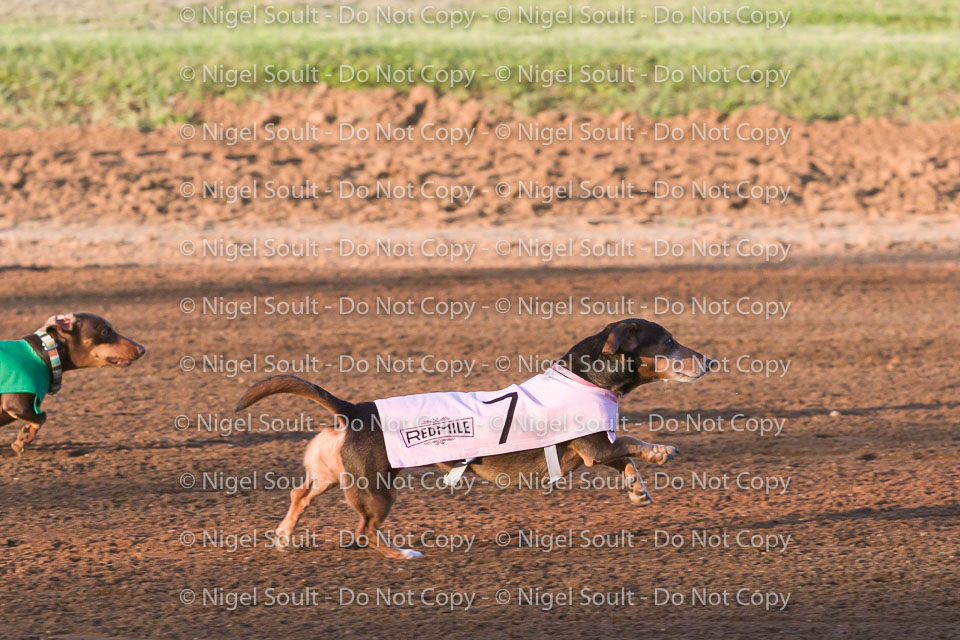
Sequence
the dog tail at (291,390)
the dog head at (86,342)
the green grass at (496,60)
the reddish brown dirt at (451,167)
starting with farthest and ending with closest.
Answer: the green grass at (496,60) → the reddish brown dirt at (451,167) → the dog head at (86,342) → the dog tail at (291,390)

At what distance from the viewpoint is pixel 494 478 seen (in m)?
6.64

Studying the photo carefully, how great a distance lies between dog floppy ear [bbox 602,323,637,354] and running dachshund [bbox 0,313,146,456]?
3.67 meters

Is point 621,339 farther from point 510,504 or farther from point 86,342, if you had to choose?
point 86,342

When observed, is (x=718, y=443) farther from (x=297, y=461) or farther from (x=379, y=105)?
(x=379, y=105)

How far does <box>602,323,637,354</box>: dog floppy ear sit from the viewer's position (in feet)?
21.2

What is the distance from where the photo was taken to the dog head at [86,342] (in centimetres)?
836

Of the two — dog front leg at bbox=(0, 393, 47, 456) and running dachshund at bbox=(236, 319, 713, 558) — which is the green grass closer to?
dog front leg at bbox=(0, 393, 47, 456)

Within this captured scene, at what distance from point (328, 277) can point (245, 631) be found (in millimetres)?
9317

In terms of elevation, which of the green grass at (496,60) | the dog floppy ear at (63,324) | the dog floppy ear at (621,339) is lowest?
the dog floppy ear at (63,324)

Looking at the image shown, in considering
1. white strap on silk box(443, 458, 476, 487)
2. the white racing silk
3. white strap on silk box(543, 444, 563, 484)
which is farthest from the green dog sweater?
white strap on silk box(543, 444, 563, 484)

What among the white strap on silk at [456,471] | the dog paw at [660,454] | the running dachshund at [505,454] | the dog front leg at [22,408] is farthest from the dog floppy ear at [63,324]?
the dog paw at [660,454]

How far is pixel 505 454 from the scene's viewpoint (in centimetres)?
647

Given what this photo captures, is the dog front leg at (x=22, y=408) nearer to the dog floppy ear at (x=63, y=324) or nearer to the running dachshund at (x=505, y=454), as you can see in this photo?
the dog floppy ear at (x=63, y=324)

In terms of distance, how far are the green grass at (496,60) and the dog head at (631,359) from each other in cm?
1498
